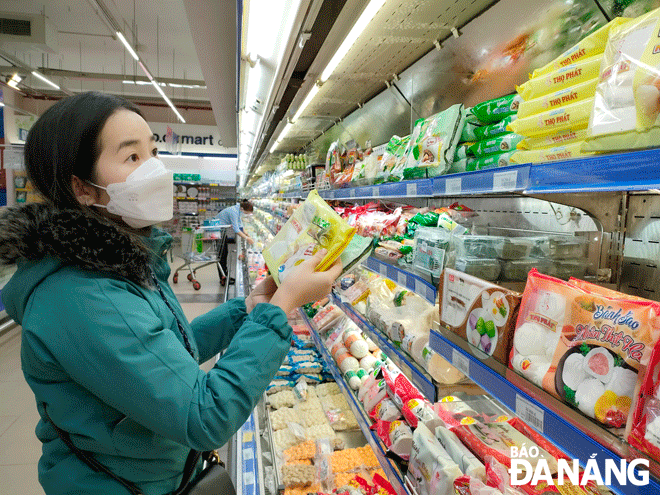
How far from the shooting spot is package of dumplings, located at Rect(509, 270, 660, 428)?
70 centimetres

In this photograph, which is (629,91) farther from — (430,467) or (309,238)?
(430,467)

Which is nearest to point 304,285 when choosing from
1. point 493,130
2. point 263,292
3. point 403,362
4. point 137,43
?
point 263,292

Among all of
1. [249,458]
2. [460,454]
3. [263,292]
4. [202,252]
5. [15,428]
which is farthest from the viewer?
[202,252]

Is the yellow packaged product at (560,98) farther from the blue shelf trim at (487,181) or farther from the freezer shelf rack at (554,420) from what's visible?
the freezer shelf rack at (554,420)

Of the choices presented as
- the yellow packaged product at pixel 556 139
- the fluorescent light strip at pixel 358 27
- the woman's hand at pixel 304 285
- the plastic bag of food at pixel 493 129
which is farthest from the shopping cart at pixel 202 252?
the yellow packaged product at pixel 556 139

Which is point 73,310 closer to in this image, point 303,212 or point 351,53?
point 303,212

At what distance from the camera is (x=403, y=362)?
151 cm

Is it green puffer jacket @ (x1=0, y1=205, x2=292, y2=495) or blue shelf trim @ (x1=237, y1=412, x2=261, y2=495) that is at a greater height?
green puffer jacket @ (x1=0, y1=205, x2=292, y2=495)

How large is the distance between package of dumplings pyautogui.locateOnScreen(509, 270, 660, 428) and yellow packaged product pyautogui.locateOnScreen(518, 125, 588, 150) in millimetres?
315

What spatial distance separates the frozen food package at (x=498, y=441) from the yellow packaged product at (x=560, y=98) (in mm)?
958

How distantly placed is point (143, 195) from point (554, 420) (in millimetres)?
1058

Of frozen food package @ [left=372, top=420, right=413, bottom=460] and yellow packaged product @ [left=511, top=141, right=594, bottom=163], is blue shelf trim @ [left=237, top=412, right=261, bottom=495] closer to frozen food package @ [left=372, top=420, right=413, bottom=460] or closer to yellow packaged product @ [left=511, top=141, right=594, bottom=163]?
frozen food package @ [left=372, top=420, right=413, bottom=460]

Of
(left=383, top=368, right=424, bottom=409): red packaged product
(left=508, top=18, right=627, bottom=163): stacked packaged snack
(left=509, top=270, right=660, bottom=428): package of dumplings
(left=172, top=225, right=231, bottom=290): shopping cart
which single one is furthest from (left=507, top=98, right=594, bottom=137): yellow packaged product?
(left=172, top=225, right=231, bottom=290): shopping cart

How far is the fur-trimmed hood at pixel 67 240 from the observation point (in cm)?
89
